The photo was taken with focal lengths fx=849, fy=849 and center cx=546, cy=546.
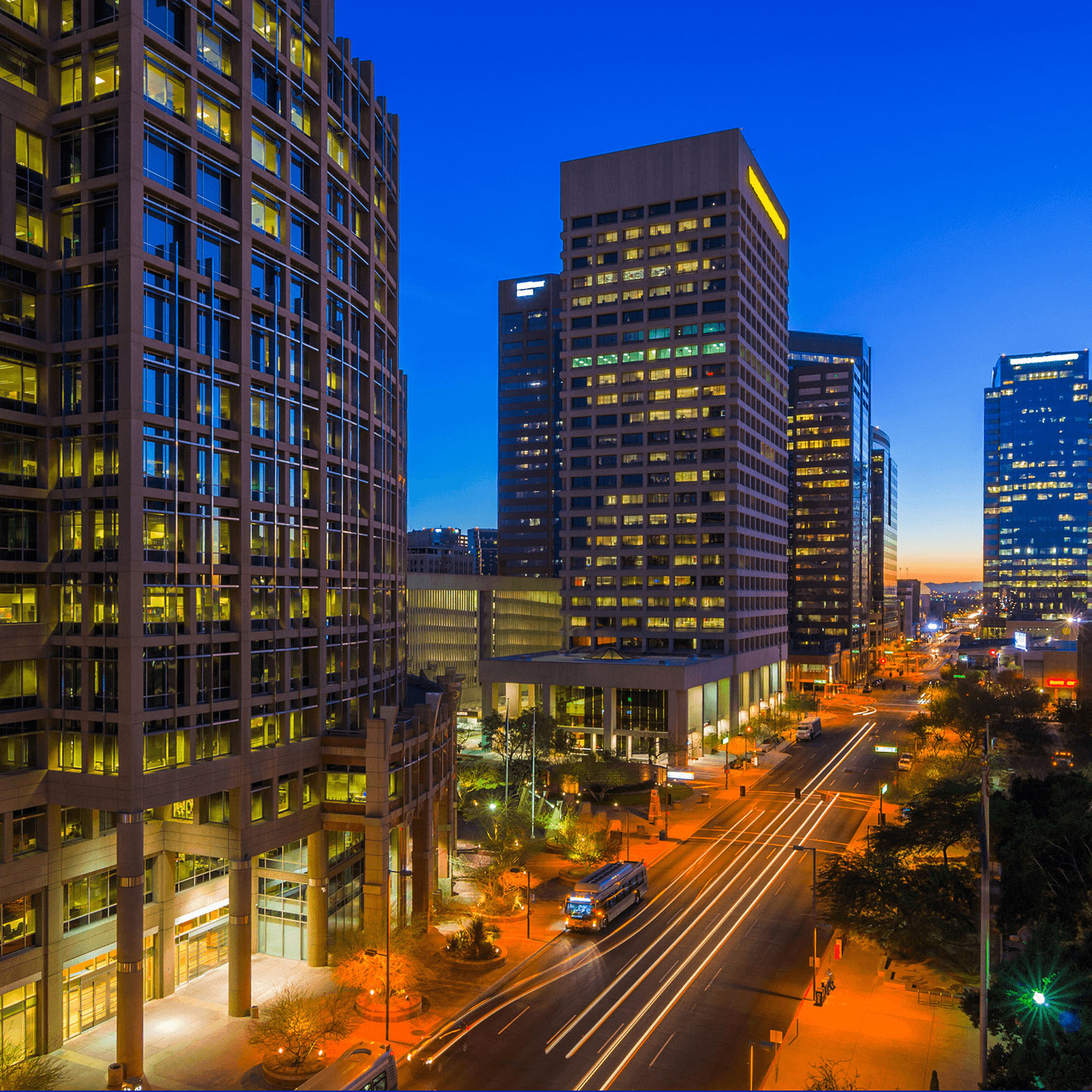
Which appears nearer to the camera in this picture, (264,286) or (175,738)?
(175,738)

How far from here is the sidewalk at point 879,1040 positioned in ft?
109

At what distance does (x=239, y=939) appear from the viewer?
137 ft

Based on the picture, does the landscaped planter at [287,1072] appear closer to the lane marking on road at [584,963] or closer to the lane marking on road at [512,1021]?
the lane marking on road at [584,963]

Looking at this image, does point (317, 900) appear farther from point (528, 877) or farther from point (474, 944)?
point (528, 877)

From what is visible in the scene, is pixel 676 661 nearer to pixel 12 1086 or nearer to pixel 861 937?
pixel 861 937

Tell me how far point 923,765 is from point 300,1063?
61987 mm

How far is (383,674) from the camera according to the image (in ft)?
196

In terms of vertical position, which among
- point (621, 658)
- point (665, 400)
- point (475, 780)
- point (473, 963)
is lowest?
point (473, 963)

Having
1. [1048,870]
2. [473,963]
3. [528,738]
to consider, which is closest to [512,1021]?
[473,963]

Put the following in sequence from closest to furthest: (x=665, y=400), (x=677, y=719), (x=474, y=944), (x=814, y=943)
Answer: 1. (x=814, y=943)
2. (x=474, y=944)
3. (x=677, y=719)
4. (x=665, y=400)

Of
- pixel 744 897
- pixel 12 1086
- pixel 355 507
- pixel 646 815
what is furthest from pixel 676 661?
pixel 12 1086

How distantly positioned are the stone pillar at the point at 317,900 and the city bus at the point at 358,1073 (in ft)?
47.1

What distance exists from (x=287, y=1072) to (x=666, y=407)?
105043 mm

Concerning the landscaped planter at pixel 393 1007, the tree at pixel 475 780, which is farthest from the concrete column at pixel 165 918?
the tree at pixel 475 780
